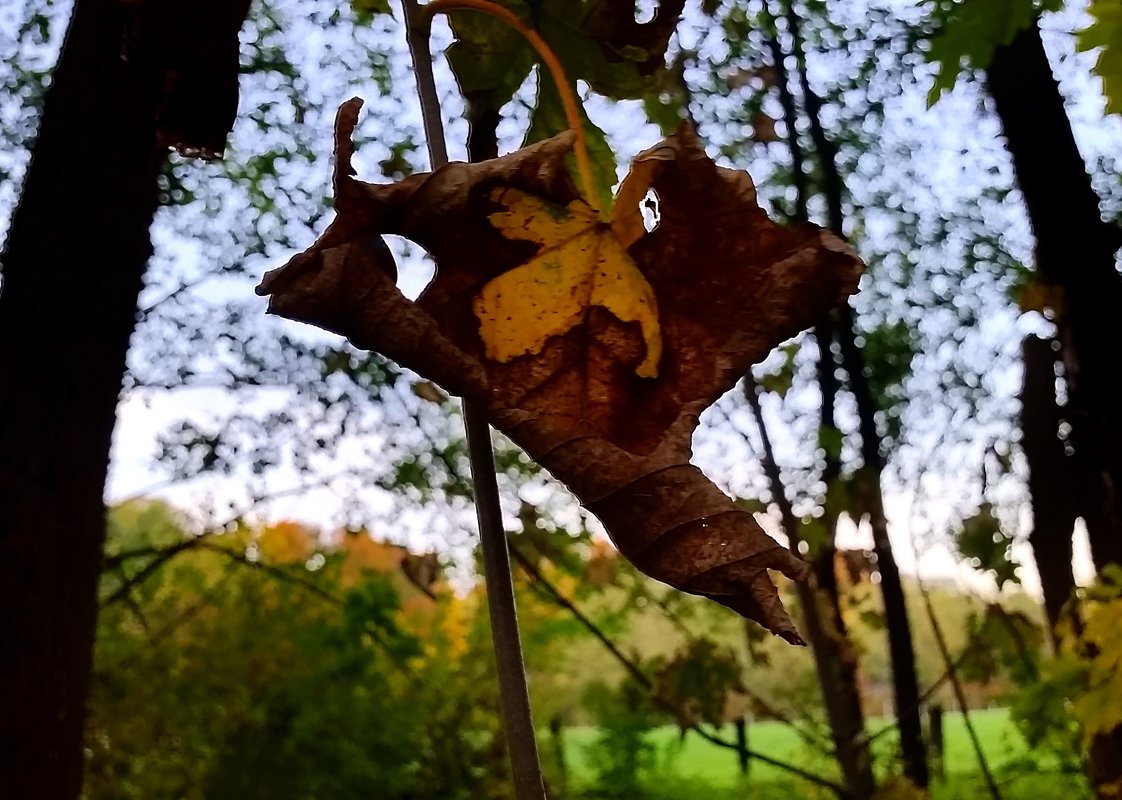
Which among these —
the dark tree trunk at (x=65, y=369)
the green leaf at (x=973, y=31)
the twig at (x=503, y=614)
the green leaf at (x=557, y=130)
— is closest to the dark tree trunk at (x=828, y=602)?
the green leaf at (x=973, y=31)

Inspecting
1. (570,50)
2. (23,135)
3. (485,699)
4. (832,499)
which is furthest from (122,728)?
(570,50)

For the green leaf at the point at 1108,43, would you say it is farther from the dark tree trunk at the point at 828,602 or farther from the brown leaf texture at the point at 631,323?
the brown leaf texture at the point at 631,323

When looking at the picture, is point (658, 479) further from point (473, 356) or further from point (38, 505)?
point (38, 505)

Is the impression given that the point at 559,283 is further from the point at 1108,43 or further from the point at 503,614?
the point at 1108,43

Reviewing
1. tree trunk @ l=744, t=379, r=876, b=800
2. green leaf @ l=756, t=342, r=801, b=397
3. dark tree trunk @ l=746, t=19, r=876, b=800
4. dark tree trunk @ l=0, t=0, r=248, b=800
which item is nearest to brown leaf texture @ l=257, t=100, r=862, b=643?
dark tree trunk @ l=746, t=19, r=876, b=800

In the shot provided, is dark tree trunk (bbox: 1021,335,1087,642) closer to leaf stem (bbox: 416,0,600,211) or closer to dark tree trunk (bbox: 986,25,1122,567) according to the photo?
dark tree trunk (bbox: 986,25,1122,567)
